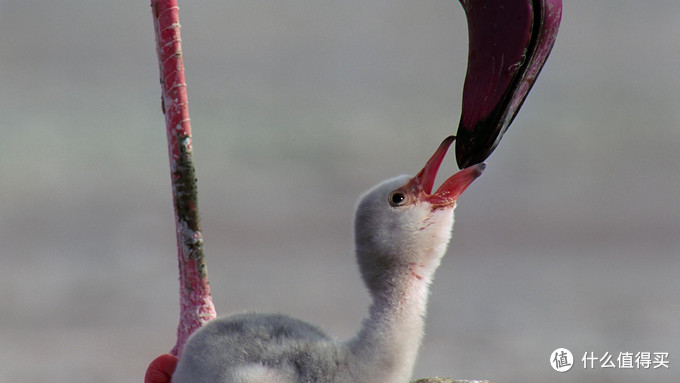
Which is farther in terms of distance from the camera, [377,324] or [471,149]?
[471,149]

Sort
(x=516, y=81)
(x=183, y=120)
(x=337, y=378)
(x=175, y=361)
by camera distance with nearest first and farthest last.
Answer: (x=337, y=378) < (x=516, y=81) < (x=175, y=361) < (x=183, y=120)

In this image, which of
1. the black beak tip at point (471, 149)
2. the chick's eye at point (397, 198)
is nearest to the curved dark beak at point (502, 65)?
the black beak tip at point (471, 149)

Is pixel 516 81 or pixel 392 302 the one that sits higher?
pixel 516 81

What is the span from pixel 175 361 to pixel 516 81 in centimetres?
102

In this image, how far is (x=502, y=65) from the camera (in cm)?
187

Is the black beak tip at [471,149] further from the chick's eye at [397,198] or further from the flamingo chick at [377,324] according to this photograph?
the chick's eye at [397,198]

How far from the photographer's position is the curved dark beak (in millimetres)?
1868

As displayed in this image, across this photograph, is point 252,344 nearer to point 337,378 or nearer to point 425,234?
point 337,378

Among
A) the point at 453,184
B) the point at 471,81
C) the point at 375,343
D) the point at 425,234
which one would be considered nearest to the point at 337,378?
the point at 375,343

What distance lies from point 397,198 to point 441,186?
0.33ft

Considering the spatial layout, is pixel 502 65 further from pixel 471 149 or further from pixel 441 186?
pixel 441 186

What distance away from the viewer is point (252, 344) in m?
1.78

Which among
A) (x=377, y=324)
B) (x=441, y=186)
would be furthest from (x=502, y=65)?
(x=377, y=324)

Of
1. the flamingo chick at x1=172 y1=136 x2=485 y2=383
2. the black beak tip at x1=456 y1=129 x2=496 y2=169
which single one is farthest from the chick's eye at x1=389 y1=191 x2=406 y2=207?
the black beak tip at x1=456 y1=129 x2=496 y2=169
